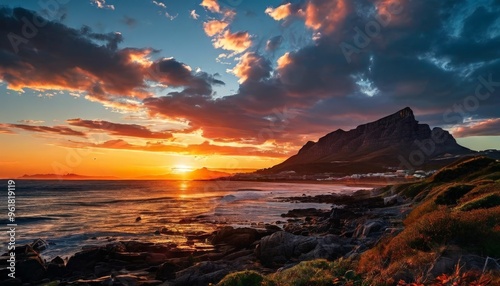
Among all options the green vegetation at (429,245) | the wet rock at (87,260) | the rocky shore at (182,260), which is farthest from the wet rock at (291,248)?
the wet rock at (87,260)

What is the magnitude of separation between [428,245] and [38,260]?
24552 millimetres

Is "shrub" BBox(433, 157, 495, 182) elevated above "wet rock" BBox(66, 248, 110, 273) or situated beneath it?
elevated above

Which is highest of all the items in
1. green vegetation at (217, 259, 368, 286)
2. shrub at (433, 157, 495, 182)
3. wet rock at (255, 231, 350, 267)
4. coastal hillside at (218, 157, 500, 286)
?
shrub at (433, 157, 495, 182)

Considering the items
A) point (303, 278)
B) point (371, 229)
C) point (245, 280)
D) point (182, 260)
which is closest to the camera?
point (245, 280)

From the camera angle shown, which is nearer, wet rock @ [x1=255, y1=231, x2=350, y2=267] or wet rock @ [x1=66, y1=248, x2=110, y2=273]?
wet rock @ [x1=255, y1=231, x2=350, y2=267]

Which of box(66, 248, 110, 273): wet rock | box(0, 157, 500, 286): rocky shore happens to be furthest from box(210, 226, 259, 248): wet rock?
box(66, 248, 110, 273): wet rock

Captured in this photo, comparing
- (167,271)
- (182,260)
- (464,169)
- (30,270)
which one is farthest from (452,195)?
(30,270)

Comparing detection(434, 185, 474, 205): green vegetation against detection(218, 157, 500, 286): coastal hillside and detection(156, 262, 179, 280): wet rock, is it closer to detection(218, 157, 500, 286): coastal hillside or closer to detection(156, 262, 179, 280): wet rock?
detection(218, 157, 500, 286): coastal hillside

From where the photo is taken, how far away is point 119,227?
4491 centimetres

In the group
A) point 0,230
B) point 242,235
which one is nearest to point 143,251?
point 242,235

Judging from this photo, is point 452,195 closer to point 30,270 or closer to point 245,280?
point 245,280

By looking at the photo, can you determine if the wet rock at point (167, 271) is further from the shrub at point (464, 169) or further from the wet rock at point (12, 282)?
the shrub at point (464, 169)

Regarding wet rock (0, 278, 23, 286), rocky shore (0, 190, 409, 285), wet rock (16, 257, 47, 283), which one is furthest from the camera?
wet rock (16, 257, 47, 283)

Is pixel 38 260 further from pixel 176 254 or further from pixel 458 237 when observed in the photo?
pixel 458 237
